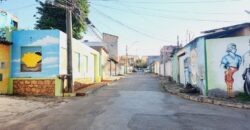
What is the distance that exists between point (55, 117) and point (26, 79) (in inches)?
324

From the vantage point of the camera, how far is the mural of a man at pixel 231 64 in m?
14.2

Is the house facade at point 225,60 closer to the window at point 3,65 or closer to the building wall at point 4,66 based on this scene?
the building wall at point 4,66

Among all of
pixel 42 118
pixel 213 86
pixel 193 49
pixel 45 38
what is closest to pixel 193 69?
pixel 193 49

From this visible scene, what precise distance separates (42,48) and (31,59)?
942 millimetres

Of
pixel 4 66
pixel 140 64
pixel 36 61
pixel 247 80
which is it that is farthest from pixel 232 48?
pixel 140 64

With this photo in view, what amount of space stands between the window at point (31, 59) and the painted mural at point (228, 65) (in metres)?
9.66

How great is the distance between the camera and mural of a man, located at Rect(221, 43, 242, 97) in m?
14.2

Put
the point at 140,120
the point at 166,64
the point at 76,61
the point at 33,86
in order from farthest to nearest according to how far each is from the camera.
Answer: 1. the point at 166,64
2. the point at 76,61
3. the point at 33,86
4. the point at 140,120

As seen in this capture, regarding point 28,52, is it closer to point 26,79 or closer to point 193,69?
point 26,79

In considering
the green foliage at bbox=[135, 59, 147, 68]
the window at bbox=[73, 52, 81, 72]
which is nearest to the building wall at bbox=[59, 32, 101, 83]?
the window at bbox=[73, 52, 81, 72]

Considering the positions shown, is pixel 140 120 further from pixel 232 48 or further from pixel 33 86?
pixel 33 86

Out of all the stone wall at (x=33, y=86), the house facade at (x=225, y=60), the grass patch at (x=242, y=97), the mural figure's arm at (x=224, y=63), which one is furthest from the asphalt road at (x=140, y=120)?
the stone wall at (x=33, y=86)

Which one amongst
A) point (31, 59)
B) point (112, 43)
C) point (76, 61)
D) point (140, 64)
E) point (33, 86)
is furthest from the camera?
point (140, 64)

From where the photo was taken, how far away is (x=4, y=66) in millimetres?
16828
